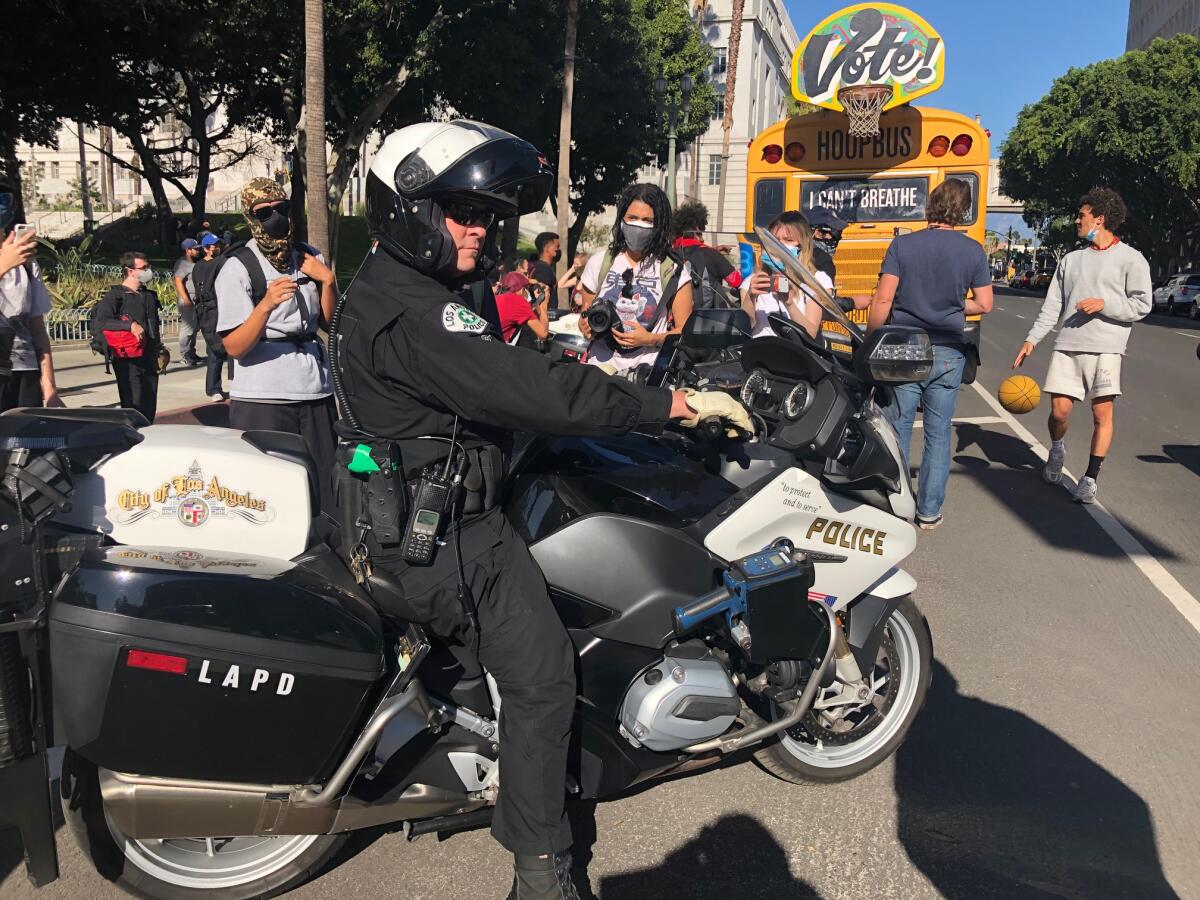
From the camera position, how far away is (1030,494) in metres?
6.94

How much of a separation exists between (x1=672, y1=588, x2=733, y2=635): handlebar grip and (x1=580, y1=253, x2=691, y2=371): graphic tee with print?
2569mm

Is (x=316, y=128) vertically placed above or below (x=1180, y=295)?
above

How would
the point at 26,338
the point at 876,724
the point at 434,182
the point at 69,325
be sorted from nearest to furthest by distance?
the point at 434,182, the point at 876,724, the point at 26,338, the point at 69,325

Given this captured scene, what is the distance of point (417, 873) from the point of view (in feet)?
9.11

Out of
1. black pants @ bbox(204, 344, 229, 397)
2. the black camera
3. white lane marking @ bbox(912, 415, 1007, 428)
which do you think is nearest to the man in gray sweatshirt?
white lane marking @ bbox(912, 415, 1007, 428)

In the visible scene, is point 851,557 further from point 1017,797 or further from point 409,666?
point 409,666

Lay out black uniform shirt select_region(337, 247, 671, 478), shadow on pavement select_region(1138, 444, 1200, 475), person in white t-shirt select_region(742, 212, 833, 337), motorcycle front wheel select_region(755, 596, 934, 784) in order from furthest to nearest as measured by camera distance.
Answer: shadow on pavement select_region(1138, 444, 1200, 475), person in white t-shirt select_region(742, 212, 833, 337), motorcycle front wheel select_region(755, 596, 934, 784), black uniform shirt select_region(337, 247, 671, 478)

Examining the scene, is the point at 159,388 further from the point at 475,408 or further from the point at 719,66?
the point at 719,66

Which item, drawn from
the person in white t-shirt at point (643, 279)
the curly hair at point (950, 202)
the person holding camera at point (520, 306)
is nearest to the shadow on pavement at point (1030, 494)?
the curly hair at point (950, 202)

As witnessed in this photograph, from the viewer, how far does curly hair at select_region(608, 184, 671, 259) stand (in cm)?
493

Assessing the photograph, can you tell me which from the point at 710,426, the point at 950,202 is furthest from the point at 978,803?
the point at 950,202

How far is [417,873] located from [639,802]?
75cm

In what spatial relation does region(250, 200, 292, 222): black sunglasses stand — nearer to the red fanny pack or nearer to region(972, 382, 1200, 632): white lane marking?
region(972, 382, 1200, 632): white lane marking

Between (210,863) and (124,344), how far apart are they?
6999mm
